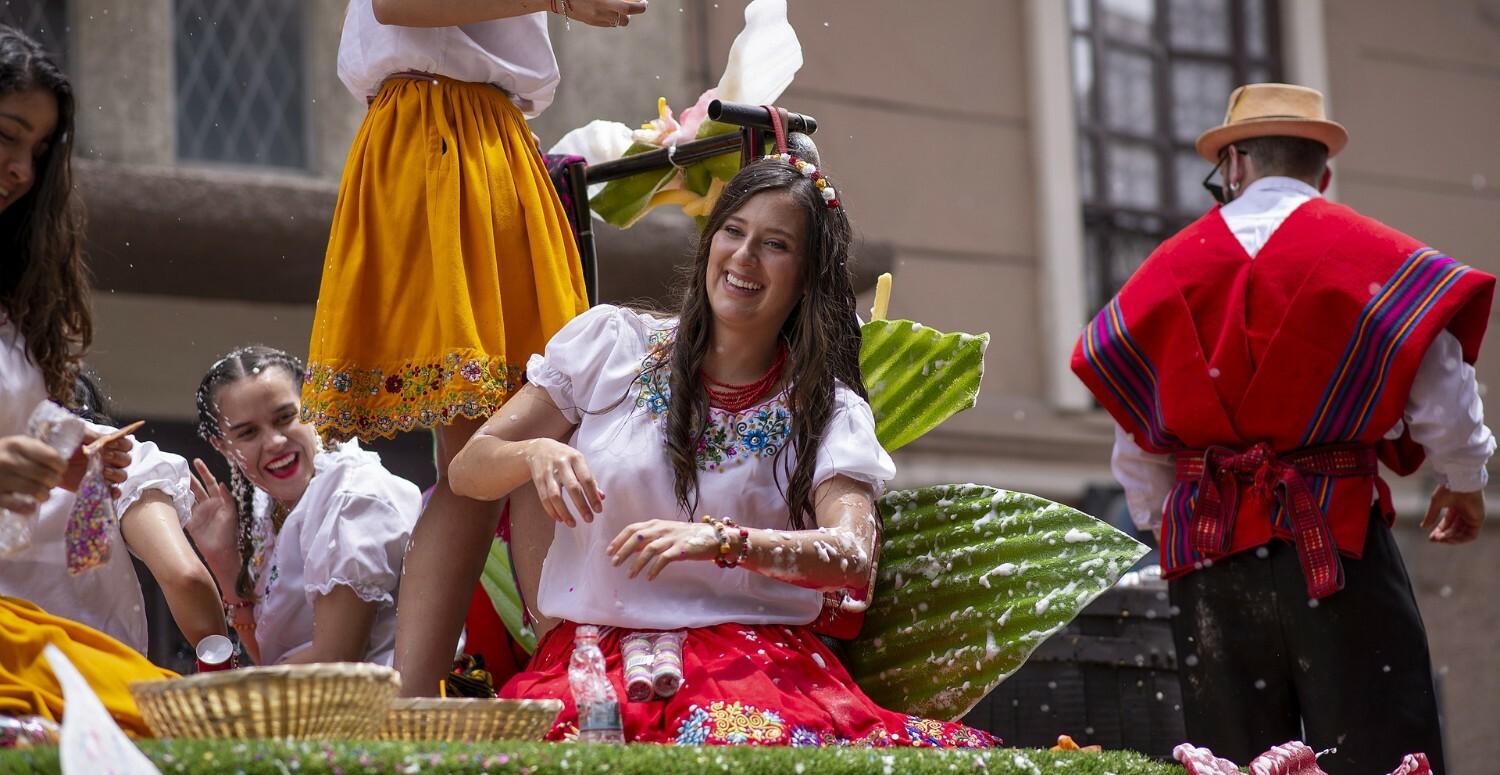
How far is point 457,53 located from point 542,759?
5.46 feet

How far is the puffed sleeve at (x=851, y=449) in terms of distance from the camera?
3.04 meters

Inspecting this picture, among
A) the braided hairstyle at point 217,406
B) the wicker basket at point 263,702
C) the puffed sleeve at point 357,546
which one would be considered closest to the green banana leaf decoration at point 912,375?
the puffed sleeve at point 357,546

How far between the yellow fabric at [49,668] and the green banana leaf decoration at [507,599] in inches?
41.5

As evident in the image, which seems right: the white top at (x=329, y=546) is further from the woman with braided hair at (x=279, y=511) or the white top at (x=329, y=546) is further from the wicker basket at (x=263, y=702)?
the wicker basket at (x=263, y=702)

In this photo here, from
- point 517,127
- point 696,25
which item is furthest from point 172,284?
Result: point 517,127

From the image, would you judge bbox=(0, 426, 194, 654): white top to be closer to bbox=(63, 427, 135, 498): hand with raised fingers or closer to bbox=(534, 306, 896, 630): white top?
bbox=(63, 427, 135, 498): hand with raised fingers

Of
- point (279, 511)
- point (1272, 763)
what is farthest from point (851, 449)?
point (279, 511)

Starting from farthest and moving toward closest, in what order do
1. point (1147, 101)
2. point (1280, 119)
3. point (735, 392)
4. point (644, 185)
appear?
point (1147, 101) < point (1280, 119) < point (644, 185) < point (735, 392)

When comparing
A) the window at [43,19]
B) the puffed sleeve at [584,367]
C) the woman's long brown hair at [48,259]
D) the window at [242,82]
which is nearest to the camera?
the woman's long brown hair at [48,259]

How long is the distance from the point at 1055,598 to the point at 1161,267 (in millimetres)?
1266

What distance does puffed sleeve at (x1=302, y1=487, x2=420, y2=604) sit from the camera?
3672 millimetres

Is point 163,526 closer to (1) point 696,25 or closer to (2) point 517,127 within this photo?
(2) point 517,127

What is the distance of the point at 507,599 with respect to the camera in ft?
12.1

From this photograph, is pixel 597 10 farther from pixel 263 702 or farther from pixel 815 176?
pixel 263 702
